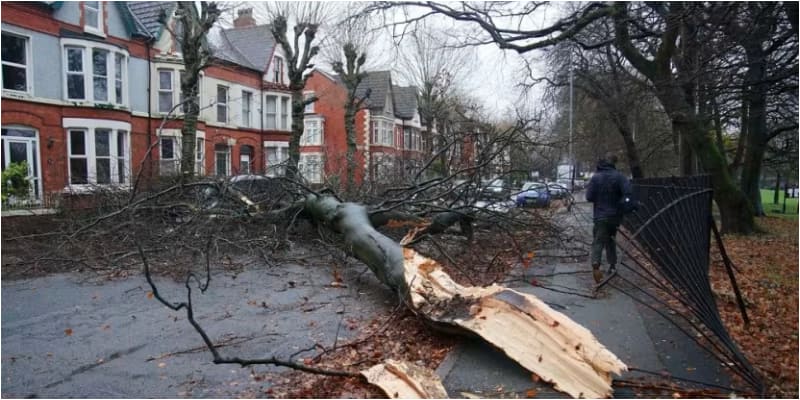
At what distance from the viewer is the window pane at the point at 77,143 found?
61.9 ft

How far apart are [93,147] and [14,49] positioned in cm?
380

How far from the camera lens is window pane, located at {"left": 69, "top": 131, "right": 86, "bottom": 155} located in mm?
18859

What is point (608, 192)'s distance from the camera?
7371 mm

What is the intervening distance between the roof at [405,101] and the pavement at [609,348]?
42833 mm

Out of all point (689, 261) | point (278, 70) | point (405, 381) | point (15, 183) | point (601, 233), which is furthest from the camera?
point (278, 70)

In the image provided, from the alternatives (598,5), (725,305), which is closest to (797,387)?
(725,305)

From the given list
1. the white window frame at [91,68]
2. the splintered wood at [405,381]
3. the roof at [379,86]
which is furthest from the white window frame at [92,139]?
the roof at [379,86]

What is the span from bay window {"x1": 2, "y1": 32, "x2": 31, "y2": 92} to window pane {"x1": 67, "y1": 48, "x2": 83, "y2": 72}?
1.40 m

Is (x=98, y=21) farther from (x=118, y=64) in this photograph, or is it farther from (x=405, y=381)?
(x=405, y=381)

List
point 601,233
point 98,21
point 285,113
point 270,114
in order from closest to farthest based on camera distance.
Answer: point 601,233 < point 98,21 < point 270,114 < point 285,113

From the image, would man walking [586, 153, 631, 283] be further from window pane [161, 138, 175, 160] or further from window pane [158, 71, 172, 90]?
window pane [158, 71, 172, 90]

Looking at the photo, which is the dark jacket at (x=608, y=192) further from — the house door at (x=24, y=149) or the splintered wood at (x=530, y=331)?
the house door at (x=24, y=149)

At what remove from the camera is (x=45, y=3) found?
58.0ft

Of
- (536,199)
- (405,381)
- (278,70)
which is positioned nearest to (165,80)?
(278,70)
